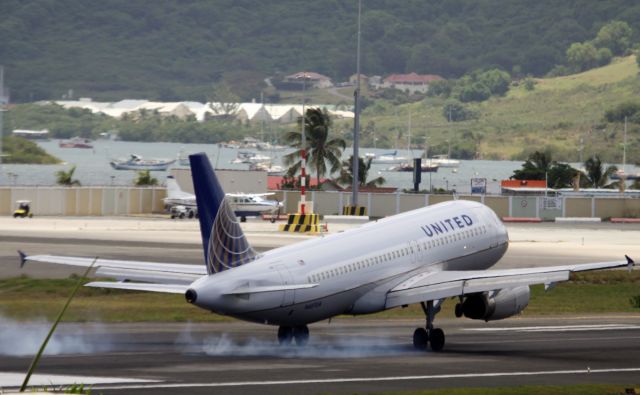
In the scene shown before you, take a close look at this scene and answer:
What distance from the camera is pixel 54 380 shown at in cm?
3278

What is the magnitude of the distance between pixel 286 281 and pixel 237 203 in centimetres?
8266

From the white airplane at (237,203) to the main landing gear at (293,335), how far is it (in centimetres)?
7758

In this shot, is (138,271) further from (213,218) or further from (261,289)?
(261,289)

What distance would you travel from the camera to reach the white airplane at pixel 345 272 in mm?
36625

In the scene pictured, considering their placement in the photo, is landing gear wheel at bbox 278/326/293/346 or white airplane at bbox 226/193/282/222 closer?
landing gear wheel at bbox 278/326/293/346

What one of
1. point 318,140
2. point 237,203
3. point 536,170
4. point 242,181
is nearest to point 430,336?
point 237,203

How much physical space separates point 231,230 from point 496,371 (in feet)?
26.0

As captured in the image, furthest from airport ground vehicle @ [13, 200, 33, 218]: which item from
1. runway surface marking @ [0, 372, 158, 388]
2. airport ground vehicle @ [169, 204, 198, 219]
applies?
runway surface marking @ [0, 372, 158, 388]

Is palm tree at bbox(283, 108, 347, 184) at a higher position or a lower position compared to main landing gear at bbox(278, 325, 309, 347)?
higher

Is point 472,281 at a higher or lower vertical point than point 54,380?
higher

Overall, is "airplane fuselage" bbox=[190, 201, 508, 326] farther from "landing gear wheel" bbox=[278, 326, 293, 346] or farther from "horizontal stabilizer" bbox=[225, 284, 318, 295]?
"landing gear wheel" bbox=[278, 326, 293, 346]

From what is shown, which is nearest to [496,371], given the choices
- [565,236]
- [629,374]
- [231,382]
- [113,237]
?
[629,374]

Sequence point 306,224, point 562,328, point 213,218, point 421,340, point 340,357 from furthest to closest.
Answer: point 306,224
point 562,328
point 421,340
point 340,357
point 213,218

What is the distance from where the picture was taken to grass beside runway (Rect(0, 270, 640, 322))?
49.6 metres
